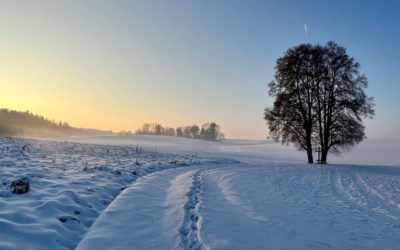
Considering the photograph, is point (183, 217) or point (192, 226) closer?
point (192, 226)

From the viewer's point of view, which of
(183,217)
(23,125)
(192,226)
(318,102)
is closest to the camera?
(192,226)

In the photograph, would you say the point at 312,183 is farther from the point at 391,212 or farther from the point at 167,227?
the point at 167,227

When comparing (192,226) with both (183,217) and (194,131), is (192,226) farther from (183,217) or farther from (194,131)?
(194,131)

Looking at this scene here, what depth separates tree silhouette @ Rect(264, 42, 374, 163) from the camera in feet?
54.6

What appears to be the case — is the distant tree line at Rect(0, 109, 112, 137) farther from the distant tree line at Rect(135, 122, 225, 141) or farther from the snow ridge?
the snow ridge

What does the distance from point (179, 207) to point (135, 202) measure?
3.95 feet

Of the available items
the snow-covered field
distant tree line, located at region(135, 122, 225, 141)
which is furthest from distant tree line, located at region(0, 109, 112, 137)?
the snow-covered field

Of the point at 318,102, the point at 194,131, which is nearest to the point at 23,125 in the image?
the point at 194,131

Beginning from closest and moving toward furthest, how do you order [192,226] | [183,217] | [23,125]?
[192,226]
[183,217]
[23,125]

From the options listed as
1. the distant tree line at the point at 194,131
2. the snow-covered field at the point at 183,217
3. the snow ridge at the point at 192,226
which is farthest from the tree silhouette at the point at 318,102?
the distant tree line at the point at 194,131

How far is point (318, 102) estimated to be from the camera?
1758 cm

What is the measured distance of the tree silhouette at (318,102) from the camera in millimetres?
16656

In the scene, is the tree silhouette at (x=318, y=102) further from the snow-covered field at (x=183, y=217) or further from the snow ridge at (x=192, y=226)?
the snow ridge at (x=192, y=226)

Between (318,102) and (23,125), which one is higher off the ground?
(318,102)
